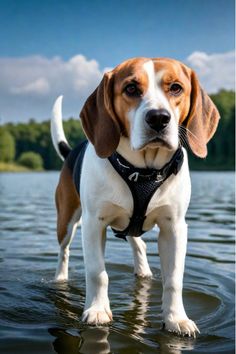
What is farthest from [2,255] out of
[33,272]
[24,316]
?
[24,316]

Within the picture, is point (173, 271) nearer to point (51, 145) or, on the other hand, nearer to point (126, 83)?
point (126, 83)

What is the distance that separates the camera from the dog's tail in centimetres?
666

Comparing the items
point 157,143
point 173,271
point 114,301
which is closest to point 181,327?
point 173,271

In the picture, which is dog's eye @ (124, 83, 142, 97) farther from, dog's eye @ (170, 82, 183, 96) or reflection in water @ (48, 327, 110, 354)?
reflection in water @ (48, 327, 110, 354)

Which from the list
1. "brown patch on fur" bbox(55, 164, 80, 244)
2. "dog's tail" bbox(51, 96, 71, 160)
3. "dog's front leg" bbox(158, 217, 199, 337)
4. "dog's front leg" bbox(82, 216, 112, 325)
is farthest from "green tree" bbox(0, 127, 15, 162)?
"dog's front leg" bbox(158, 217, 199, 337)

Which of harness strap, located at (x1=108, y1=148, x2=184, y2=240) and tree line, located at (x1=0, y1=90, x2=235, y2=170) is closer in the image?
harness strap, located at (x1=108, y1=148, x2=184, y2=240)

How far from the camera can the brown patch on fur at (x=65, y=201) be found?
5.80 meters

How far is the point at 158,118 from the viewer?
386 cm

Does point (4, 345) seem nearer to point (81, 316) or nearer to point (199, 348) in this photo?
point (81, 316)

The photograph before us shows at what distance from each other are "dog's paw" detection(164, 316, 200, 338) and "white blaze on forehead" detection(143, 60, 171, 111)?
177 centimetres

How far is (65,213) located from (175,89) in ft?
7.61

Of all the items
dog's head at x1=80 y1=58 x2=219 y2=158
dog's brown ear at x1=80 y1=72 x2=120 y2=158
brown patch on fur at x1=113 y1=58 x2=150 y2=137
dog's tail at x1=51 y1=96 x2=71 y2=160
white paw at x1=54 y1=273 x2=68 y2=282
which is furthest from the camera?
dog's tail at x1=51 y1=96 x2=71 y2=160

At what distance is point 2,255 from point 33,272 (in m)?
1.32

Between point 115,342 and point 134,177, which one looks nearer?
point 115,342
